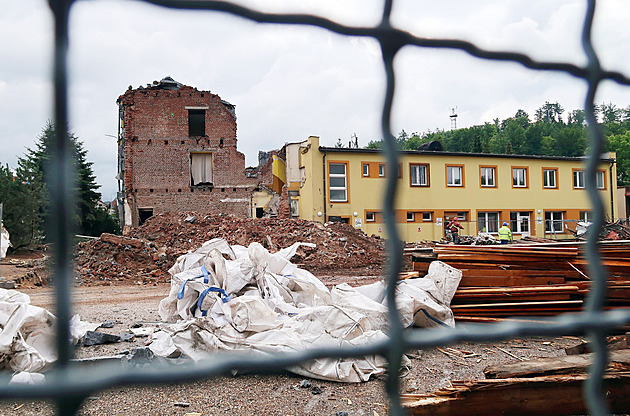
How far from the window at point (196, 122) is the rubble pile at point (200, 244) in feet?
32.6

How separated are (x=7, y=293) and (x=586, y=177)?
6.29 m

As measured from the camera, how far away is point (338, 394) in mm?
4465

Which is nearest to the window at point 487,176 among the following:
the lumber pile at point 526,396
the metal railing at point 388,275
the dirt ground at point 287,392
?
the dirt ground at point 287,392

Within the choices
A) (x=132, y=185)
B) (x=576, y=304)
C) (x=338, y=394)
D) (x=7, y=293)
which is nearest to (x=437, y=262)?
(x=576, y=304)

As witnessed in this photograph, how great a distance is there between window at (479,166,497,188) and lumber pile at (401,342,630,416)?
24466 millimetres

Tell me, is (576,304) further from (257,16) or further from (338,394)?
(257,16)

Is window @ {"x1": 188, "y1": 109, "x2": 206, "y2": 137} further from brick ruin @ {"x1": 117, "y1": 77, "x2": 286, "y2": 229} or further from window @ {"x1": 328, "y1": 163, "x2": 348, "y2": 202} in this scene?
window @ {"x1": 328, "y1": 163, "x2": 348, "y2": 202}

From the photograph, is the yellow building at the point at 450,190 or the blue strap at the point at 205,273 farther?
the yellow building at the point at 450,190

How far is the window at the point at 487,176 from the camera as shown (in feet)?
87.6

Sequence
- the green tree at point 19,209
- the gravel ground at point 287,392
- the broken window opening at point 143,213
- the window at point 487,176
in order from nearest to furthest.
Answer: the gravel ground at point 287,392 < the green tree at point 19,209 < the window at point 487,176 < the broken window opening at point 143,213

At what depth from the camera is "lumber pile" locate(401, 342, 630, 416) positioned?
10.3 ft

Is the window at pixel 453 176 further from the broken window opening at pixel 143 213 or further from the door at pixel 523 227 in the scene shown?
the broken window opening at pixel 143 213

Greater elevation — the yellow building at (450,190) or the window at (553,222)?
the yellow building at (450,190)

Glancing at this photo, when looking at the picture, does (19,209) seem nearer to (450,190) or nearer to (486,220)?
(450,190)
